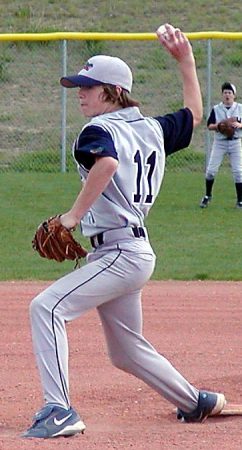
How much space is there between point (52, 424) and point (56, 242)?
81 centimetres

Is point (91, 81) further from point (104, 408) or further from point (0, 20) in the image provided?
point (0, 20)

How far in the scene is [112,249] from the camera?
491 cm

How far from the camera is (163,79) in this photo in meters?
20.9

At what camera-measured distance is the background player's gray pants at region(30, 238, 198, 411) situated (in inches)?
190

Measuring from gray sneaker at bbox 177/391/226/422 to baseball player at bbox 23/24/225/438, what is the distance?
51 centimetres

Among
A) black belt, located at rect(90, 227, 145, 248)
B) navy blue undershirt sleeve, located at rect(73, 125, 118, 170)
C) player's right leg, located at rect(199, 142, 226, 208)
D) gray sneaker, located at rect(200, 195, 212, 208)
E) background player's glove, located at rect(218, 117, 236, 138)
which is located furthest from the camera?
gray sneaker, located at rect(200, 195, 212, 208)

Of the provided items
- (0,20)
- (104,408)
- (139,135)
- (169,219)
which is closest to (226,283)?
(169,219)

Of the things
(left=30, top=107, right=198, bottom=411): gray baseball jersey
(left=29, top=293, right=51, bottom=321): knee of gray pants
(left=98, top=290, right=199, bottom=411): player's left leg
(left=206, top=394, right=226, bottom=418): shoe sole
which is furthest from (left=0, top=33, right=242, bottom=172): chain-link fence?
(left=29, top=293, right=51, bottom=321): knee of gray pants

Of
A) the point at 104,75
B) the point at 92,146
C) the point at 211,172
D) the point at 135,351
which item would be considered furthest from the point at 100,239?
the point at 211,172

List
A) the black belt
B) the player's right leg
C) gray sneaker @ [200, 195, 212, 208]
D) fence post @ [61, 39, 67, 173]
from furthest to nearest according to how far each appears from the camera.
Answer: fence post @ [61, 39, 67, 173]
gray sneaker @ [200, 195, 212, 208]
the player's right leg
the black belt

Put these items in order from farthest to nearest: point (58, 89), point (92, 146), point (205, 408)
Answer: point (58, 89), point (205, 408), point (92, 146)

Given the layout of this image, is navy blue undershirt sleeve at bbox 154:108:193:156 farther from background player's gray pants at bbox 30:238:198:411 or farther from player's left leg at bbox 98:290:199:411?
player's left leg at bbox 98:290:199:411

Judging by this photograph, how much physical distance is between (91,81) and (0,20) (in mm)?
21674

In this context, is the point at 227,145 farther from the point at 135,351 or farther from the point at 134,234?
the point at 134,234
